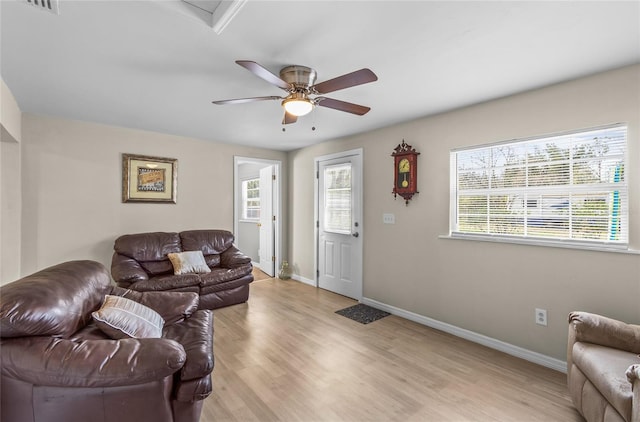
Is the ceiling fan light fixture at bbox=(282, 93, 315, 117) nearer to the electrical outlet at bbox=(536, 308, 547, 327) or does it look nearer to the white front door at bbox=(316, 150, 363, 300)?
the white front door at bbox=(316, 150, 363, 300)

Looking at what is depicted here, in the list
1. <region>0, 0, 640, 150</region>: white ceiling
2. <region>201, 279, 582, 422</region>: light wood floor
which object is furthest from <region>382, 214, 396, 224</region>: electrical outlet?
<region>0, 0, 640, 150</region>: white ceiling

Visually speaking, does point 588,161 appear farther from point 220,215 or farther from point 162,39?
point 220,215

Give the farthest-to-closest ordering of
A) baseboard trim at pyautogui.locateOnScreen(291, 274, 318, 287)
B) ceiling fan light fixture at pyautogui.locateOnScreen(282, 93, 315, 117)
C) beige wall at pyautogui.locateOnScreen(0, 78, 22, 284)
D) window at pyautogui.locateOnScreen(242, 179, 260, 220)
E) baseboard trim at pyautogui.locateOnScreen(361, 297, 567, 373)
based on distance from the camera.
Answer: window at pyautogui.locateOnScreen(242, 179, 260, 220) → baseboard trim at pyautogui.locateOnScreen(291, 274, 318, 287) → beige wall at pyautogui.locateOnScreen(0, 78, 22, 284) → baseboard trim at pyautogui.locateOnScreen(361, 297, 567, 373) → ceiling fan light fixture at pyautogui.locateOnScreen(282, 93, 315, 117)

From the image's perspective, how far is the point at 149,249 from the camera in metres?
3.83

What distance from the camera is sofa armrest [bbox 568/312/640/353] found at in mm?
1802

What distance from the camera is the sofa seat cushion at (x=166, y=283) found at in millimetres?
3332

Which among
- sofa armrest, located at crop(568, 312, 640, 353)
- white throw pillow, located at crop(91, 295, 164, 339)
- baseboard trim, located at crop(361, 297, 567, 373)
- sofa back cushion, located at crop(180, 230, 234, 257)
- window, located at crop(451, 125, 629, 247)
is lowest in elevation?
baseboard trim, located at crop(361, 297, 567, 373)

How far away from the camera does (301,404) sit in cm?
200

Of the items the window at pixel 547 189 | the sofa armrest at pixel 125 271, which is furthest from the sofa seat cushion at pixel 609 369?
the sofa armrest at pixel 125 271

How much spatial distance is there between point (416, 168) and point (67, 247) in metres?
4.31

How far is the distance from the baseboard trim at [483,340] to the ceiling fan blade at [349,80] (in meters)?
2.66

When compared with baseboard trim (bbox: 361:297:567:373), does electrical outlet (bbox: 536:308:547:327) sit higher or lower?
higher

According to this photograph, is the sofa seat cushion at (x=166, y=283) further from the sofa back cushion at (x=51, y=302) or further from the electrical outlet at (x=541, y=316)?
the electrical outlet at (x=541, y=316)

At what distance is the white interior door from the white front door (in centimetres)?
109
